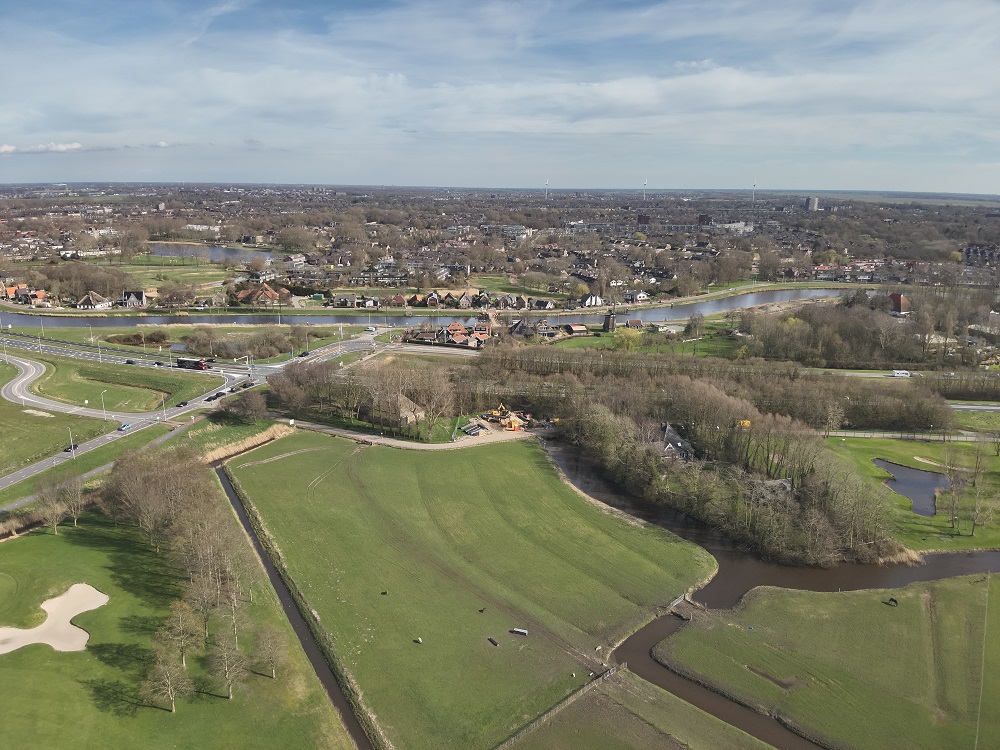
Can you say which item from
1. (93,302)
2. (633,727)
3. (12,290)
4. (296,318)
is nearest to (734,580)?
(633,727)

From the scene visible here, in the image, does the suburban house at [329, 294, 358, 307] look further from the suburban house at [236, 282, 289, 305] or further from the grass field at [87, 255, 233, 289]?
the grass field at [87, 255, 233, 289]

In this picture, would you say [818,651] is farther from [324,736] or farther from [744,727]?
[324,736]

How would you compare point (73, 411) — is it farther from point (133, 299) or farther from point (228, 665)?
point (133, 299)

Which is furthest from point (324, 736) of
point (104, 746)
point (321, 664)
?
point (104, 746)

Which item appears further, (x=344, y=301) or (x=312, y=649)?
(x=344, y=301)

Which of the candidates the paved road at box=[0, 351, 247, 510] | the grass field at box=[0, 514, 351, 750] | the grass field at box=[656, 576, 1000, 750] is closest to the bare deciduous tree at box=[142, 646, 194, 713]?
the grass field at box=[0, 514, 351, 750]

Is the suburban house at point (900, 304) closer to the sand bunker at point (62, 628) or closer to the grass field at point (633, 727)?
the grass field at point (633, 727)
